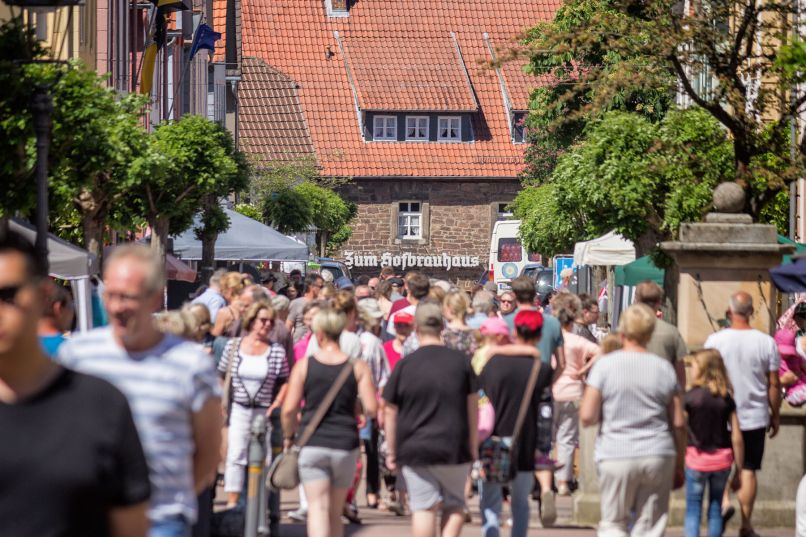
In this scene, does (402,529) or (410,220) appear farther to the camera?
(410,220)

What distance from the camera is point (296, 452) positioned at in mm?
9406

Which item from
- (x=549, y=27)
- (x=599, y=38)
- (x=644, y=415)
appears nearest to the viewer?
(x=644, y=415)

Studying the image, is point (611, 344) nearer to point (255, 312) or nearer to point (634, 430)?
Result: point (634, 430)

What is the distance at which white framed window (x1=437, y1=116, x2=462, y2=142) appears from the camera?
66750 mm

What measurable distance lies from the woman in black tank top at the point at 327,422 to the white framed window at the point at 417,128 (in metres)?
56.9

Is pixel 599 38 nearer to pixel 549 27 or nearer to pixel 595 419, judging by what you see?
pixel 595 419

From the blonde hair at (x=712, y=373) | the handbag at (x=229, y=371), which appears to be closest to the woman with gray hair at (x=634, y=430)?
the blonde hair at (x=712, y=373)

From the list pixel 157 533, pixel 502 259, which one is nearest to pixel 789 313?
pixel 157 533

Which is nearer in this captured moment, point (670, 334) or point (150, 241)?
point (670, 334)

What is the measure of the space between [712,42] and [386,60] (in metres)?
51.4

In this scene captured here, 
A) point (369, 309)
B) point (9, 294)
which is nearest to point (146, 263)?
point (9, 294)

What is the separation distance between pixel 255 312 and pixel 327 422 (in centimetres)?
169

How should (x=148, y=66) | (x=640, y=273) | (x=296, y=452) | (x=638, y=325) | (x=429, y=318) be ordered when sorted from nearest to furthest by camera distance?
(x=638, y=325) < (x=429, y=318) < (x=296, y=452) < (x=640, y=273) < (x=148, y=66)

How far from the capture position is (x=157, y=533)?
5.35 metres
